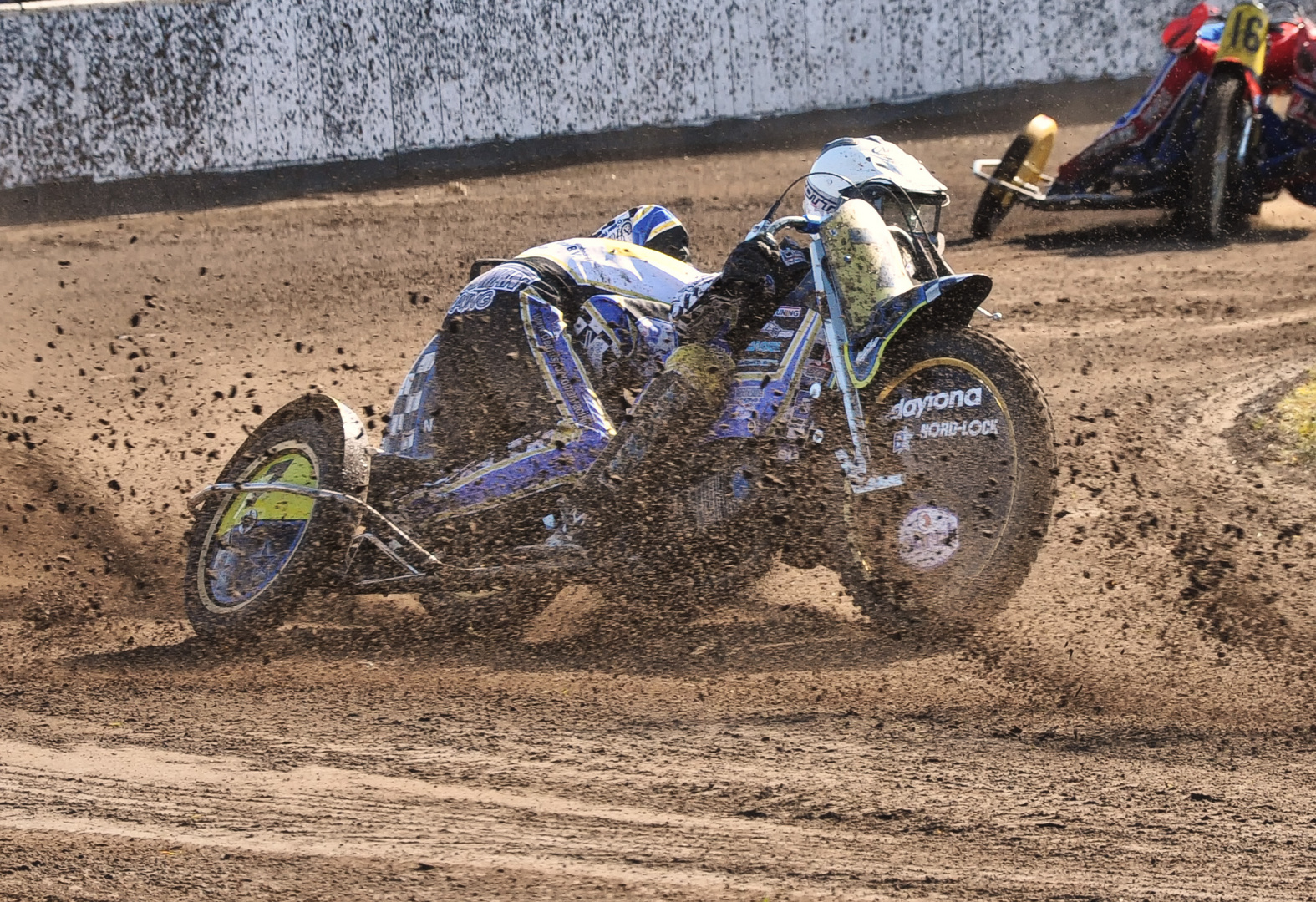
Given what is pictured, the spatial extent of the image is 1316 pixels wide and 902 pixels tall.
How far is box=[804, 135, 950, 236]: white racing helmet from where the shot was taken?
4.83m

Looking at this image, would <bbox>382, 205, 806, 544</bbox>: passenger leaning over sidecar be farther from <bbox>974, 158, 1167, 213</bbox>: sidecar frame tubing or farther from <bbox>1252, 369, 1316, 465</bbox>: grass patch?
<bbox>974, 158, 1167, 213</bbox>: sidecar frame tubing

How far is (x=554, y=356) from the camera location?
497 centimetres

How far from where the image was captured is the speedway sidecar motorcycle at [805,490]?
14.7 feet

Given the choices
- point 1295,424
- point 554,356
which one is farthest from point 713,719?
point 1295,424

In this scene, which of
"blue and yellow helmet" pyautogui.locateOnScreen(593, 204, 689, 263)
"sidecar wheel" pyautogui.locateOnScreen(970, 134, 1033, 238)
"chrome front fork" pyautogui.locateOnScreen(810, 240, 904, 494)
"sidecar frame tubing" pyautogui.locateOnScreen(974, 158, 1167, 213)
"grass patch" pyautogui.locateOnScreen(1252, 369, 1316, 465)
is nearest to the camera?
"chrome front fork" pyautogui.locateOnScreen(810, 240, 904, 494)

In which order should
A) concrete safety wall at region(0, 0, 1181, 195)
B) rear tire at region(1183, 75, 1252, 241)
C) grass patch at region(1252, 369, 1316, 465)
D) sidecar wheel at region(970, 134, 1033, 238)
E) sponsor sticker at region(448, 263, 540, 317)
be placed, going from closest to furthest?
sponsor sticker at region(448, 263, 540, 317)
grass patch at region(1252, 369, 1316, 465)
rear tire at region(1183, 75, 1252, 241)
sidecar wheel at region(970, 134, 1033, 238)
concrete safety wall at region(0, 0, 1181, 195)

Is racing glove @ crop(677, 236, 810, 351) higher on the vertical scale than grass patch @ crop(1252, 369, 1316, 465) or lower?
higher

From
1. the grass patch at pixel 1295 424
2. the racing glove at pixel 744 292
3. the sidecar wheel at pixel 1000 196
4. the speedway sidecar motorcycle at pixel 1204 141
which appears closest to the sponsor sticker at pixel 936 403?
the racing glove at pixel 744 292

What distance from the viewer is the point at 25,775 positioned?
4074 mm

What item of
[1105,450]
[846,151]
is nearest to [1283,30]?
[1105,450]

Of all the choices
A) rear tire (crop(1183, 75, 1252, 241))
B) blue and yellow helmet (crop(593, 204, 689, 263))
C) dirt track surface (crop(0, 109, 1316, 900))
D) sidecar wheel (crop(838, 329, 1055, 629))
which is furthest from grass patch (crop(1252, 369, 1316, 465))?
rear tire (crop(1183, 75, 1252, 241))

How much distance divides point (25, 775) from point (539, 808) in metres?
1.47

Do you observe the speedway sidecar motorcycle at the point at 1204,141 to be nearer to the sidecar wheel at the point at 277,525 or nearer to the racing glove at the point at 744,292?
the racing glove at the point at 744,292

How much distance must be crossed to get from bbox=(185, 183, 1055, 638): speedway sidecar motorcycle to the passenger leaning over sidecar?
37 millimetres
